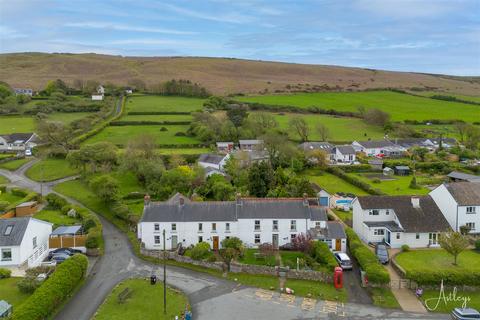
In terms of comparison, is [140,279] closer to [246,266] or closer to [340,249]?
[246,266]

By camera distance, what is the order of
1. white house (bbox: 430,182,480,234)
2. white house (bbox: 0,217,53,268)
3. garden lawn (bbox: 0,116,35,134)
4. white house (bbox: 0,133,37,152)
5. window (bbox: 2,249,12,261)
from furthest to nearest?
garden lawn (bbox: 0,116,35,134) → white house (bbox: 0,133,37,152) → white house (bbox: 430,182,480,234) → window (bbox: 2,249,12,261) → white house (bbox: 0,217,53,268)

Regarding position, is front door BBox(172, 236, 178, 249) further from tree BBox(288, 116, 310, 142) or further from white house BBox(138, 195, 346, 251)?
tree BBox(288, 116, 310, 142)

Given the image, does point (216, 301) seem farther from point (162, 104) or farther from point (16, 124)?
point (162, 104)

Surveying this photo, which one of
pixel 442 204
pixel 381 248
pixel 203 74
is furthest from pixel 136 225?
pixel 203 74

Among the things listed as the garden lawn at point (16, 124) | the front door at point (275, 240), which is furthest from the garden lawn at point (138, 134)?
the front door at point (275, 240)

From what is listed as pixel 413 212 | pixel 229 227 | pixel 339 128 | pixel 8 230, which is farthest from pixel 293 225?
pixel 339 128

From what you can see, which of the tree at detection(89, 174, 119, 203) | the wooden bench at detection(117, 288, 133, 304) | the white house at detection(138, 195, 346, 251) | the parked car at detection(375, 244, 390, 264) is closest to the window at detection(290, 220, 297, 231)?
the white house at detection(138, 195, 346, 251)
